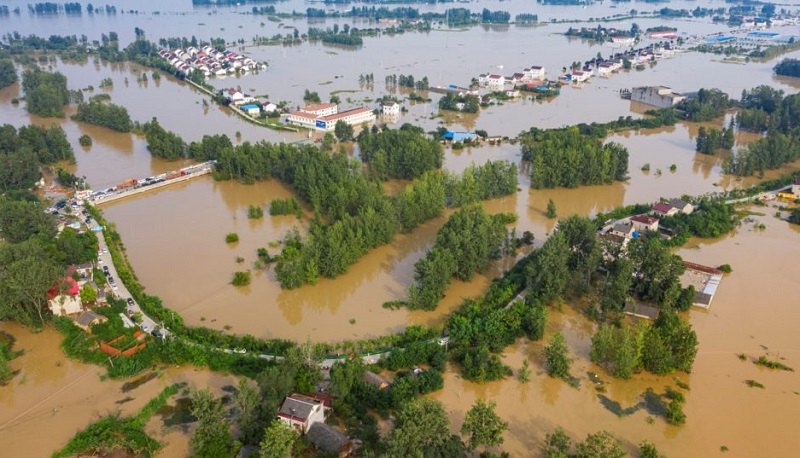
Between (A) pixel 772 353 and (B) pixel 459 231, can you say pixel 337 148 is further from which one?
(A) pixel 772 353

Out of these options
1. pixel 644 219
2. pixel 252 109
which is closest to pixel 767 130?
pixel 644 219

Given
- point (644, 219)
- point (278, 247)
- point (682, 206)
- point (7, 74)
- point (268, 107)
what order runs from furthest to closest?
point (7, 74)
point (268, 107)
point (682, 206)
point (644, 219)
point (278, 247)

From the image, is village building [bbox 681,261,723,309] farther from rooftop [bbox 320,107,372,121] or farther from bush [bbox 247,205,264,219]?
rooftop [bbox 320,107,372,121]

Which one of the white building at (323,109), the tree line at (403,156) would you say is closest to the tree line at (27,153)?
the white building at (323,109)

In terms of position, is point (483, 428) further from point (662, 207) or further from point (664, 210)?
point (662, 207)

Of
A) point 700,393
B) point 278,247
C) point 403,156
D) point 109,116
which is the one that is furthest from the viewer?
point 109,116

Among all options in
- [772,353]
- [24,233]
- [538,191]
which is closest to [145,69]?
[24,233]

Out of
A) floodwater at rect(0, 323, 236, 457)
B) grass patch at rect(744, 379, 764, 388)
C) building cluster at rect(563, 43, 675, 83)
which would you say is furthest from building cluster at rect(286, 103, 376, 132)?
grass patch at rect(744, 379, 764, 388)
